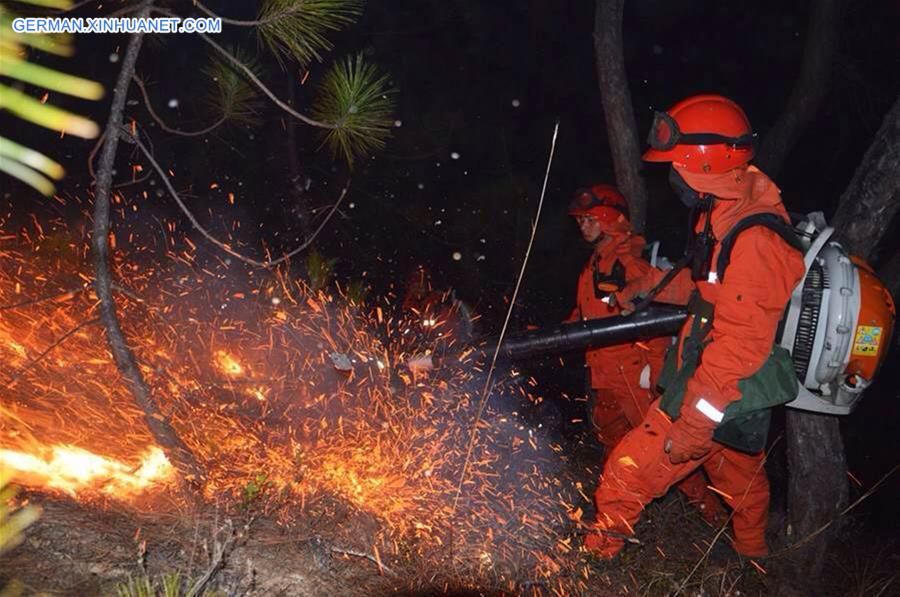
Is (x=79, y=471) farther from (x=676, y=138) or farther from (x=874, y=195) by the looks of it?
(x=874, y=195)

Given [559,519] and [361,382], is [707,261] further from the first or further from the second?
[361,382]

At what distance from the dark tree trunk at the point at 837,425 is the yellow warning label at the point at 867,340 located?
1038 millimetres

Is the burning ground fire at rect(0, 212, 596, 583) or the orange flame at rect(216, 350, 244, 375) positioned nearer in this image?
the burning ground fire at rect(0, 212, 596, 583)

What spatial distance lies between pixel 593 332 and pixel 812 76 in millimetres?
4871

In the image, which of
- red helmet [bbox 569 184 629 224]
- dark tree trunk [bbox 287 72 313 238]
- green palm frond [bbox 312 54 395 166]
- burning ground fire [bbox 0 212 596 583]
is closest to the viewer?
green palm frond [bbox 312 54 395 166]

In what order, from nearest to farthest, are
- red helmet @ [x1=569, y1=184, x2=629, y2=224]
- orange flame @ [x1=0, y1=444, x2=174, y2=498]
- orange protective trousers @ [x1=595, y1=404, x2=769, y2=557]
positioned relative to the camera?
1. orange flame @ [x1=0, y1=444, x2=174, y2=498]
2. orange protective trousers @ [x1=595, y1=404, x2=769, y2=557]
3. red helmet @ [x1=569, y1=184, x2=629, y2=224]

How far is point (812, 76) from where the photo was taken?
21.8 feet

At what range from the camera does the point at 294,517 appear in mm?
3193

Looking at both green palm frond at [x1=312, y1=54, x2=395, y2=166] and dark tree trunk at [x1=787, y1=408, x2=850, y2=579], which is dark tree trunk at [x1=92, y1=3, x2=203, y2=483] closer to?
green palm frond at [x1=312, y1=54, x2=395, y2=166]

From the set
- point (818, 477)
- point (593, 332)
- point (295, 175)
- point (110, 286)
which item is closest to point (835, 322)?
point (593, 332)

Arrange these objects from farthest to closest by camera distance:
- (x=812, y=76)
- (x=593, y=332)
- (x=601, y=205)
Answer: (x=812, y=76), (x=601, y=205), (x=593, y=332)

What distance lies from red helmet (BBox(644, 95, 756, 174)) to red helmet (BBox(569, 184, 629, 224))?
5.39 feet

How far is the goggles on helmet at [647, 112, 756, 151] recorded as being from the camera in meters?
3.29

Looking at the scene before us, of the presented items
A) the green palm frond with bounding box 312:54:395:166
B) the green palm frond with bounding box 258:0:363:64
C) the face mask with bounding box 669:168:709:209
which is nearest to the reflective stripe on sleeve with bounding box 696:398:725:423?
the face mask with bounding box 669:168:709:209
